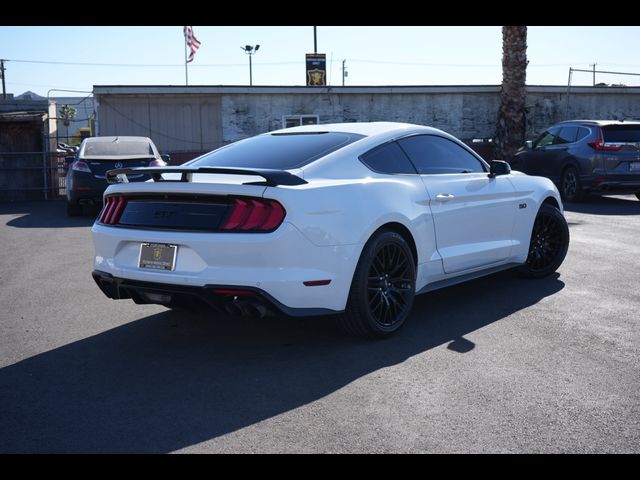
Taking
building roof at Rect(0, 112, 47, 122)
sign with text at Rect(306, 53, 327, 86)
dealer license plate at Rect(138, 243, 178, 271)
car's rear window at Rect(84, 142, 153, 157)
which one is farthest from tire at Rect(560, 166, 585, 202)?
sign with text at Rect(306, 53, 327, 86)

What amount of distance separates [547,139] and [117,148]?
9.08m

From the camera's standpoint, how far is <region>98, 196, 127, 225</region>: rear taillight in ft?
17.6

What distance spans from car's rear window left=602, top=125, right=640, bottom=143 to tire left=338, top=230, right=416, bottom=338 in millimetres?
10518

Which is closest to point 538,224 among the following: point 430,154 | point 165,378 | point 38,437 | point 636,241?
point 430,154

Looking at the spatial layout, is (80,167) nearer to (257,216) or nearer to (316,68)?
(257,216)

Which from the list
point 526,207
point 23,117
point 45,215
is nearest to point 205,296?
point 526,207

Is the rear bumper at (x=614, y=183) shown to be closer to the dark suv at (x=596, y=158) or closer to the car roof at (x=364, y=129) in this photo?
the dark suv at (x=596, y=158)

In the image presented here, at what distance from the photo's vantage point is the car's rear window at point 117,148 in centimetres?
1441

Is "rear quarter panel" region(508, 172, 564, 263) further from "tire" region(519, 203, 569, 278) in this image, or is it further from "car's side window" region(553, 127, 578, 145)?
"car's side window" region(553, 127, 578, 145)

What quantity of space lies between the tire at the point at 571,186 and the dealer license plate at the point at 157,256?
11.8m

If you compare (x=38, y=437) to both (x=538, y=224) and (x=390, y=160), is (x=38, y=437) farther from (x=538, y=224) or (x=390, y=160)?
(x=538, y=224)

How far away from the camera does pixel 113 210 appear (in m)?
5.44
